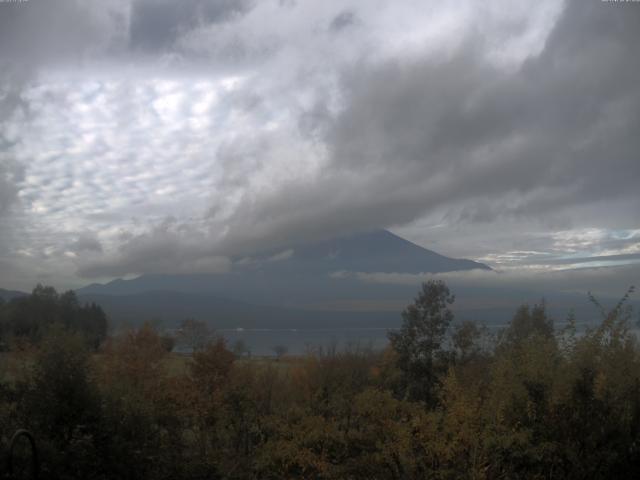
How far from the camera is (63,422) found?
33.9 feet

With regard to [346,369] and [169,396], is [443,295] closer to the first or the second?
[346,369]

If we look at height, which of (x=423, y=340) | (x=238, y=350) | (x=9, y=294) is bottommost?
(x=238, y=350)

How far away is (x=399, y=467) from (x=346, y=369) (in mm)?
11493

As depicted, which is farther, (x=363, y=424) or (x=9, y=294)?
(x=9, y=294)

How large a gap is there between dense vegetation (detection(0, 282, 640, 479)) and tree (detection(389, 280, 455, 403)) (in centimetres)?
881

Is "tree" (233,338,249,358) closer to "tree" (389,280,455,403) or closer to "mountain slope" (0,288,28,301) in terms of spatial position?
"tree" (389,280,455,403)

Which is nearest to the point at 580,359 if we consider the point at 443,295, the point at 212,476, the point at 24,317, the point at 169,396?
the point at 212,476

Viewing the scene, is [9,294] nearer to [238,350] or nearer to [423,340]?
[238,350]

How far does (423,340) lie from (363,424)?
1115 centimetres

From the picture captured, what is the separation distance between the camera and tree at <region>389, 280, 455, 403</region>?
23734 millimetres

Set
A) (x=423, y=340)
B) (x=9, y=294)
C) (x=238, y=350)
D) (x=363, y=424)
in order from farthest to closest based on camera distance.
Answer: (x=9, y=294), (x=238, y=350), (x=423, y=340), (x=363, y=424)

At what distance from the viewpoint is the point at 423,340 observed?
23.9 m

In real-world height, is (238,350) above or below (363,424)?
above

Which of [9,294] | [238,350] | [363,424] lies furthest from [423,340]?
[9,294]
